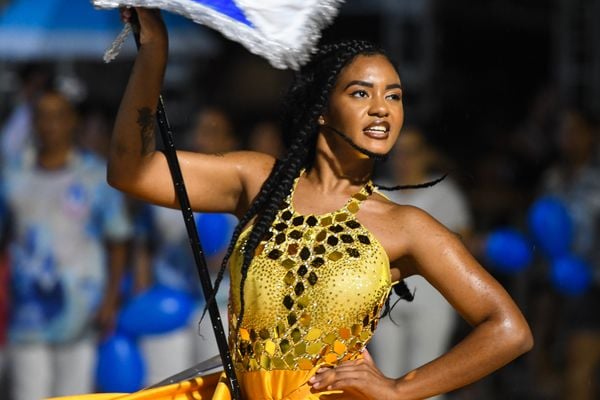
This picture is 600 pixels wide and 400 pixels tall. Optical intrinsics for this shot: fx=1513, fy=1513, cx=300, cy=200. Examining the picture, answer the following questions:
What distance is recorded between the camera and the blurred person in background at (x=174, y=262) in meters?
7.26

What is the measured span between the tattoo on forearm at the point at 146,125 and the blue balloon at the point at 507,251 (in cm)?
387

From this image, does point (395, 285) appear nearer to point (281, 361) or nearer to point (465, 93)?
point (281, 361)

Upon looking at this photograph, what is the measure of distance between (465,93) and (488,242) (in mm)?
2402

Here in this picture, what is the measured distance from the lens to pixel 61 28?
9945 millimetres

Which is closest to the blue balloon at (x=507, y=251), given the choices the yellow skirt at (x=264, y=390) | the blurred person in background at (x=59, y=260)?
the blurred person in background at (x=59, y=260)

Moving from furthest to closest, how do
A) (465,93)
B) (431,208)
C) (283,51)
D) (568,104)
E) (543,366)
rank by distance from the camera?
(465,93) → (568,104) → (543,366) → (431,208) → (283,51)

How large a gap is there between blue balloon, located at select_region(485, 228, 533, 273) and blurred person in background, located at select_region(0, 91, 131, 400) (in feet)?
6.17

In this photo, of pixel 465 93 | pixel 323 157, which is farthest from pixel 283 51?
pixel 465 93

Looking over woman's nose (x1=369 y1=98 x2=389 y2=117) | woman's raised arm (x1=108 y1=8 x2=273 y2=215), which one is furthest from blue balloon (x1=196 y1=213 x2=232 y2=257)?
woman's nose (x1=369 y1=98 x2=389 y2=117)

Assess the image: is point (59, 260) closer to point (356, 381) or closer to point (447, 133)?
point (447, 133)

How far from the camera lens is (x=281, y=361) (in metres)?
4.12

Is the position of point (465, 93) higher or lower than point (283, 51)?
higher

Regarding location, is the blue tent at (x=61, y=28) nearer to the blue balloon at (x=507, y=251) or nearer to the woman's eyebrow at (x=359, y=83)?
the blue balloon at (x=507, y=251)

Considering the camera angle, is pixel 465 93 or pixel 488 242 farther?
pixel 465 93
